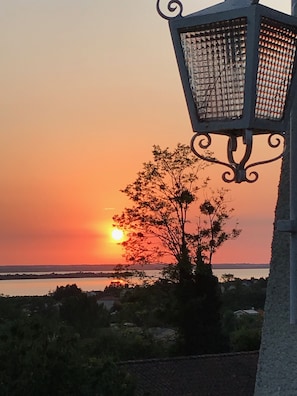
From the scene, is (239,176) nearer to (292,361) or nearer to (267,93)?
(267,93)

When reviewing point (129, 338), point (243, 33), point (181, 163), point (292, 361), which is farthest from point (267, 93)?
point (181, 163)

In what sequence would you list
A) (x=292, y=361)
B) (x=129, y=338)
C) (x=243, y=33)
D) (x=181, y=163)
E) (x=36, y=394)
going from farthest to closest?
(x=181, y=163), (x=129, y=338), (x=36, y=394), (x=292, y=361), (x=243, y=33)

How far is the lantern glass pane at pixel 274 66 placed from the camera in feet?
6.00

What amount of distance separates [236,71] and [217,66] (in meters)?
0.06

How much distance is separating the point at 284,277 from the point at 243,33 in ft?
6.14

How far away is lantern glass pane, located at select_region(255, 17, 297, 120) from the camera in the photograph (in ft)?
6.00

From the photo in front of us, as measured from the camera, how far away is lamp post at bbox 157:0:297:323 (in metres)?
1.81

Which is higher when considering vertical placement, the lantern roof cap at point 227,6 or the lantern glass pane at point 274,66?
the lantern roof cap at point 227,6

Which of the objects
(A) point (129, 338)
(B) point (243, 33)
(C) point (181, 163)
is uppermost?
(C) point (181, 163)

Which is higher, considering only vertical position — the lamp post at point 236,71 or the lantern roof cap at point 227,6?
the lantern roof cap at point 227,6

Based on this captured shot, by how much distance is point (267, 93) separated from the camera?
74.0 inches

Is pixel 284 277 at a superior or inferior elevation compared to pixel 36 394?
superior

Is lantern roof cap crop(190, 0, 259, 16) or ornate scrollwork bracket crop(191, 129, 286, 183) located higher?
lantern roof cap crop(190, 0, 259, 16)

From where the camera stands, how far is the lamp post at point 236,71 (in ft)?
5.94
